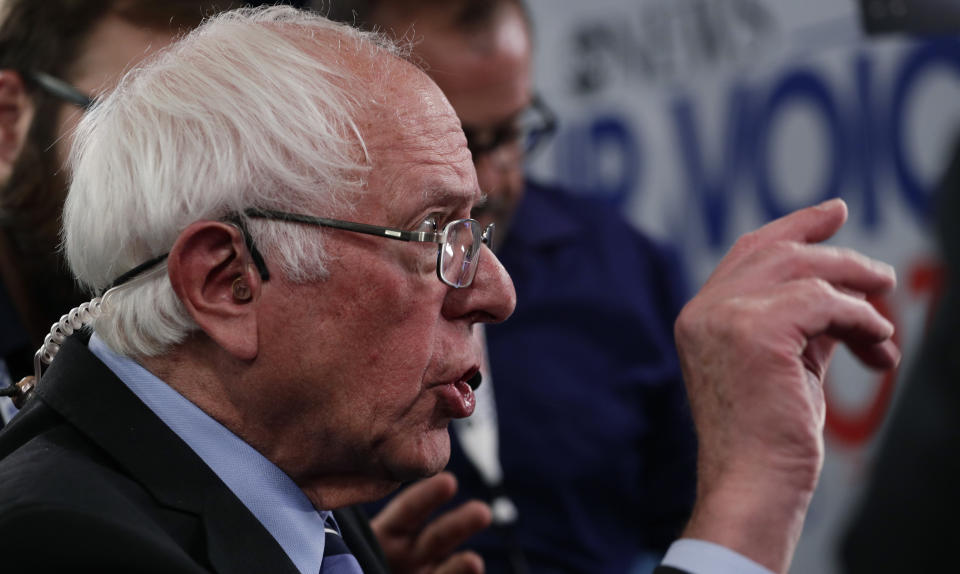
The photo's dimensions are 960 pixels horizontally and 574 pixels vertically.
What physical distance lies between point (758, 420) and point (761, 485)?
69 mm

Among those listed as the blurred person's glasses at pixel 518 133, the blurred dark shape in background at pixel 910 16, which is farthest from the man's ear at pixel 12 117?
the blurred dark shape in background at pixel 910 16

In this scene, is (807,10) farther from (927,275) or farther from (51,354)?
(51,354)

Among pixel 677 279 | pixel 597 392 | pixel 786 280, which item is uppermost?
pixel 786 280

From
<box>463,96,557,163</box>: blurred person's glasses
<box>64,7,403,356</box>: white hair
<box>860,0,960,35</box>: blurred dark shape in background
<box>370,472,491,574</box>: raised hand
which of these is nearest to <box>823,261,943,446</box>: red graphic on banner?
<box>860,0,960,35</box>: blurred dark shape in background

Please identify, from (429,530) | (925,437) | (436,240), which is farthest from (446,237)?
(925,437)

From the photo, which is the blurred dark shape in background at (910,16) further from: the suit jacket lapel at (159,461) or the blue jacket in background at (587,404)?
the suit jacket lapel at (159,461)

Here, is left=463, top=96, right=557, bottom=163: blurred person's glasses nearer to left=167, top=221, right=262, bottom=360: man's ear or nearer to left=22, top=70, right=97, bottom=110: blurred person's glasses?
left=22, top=70, right=97, bottom=110: blurred person's glasses

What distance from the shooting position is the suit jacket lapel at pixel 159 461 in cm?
114

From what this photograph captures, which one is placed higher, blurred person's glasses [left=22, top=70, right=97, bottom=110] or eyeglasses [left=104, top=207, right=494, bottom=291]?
blurred person's glasses [left=22, top=70, right=97, bottom=110]

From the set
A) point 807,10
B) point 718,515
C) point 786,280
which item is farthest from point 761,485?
point 807,10

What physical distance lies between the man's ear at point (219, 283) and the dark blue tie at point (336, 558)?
0.29 m

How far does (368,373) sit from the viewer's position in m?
1.26

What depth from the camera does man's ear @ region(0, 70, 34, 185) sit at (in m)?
1.71

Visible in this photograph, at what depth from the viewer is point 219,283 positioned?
4.05 feet
